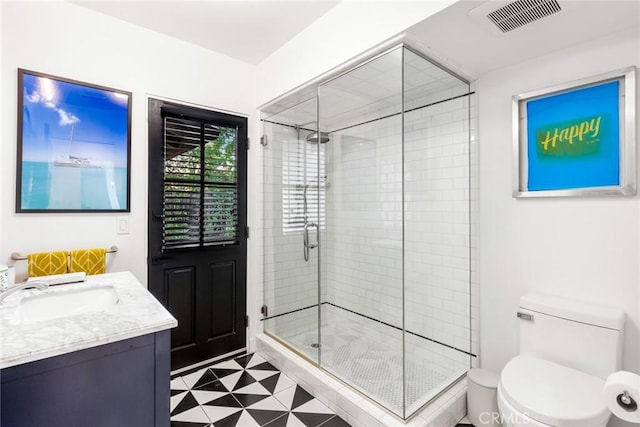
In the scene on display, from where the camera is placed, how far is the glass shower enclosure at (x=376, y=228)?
2.07 meters

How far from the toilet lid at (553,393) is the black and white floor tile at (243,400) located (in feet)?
3.26

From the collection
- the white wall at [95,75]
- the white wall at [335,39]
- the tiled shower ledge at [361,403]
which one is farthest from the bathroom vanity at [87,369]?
the white wall at [335,39]

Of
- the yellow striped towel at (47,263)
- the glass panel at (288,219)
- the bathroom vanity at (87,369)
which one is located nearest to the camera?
the bathroom vanity at (87,369)

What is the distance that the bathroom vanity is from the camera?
96 centimetres

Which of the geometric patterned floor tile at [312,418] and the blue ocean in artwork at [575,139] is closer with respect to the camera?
the blue ocean in artwork at [575,139]

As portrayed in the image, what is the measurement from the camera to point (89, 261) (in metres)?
2.02

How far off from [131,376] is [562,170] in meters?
2.35

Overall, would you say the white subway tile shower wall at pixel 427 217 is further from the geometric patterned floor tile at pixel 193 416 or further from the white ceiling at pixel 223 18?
the geometric patterned floor tile at pixel 193 416

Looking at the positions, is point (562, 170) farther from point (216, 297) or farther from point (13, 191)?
point (13, 191)

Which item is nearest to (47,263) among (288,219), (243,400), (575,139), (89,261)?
(89,261)

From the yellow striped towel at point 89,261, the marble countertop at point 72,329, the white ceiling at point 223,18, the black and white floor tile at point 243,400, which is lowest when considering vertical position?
the black and white floor tile at point 243,400

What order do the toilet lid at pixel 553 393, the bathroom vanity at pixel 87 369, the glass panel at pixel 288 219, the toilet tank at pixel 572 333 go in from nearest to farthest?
the bathroom vanity at pixel 87 369 < the toilet lid at pixel 553 393 < the toilet tank at pixel 572 333 < the glass panel at pixel 288 219

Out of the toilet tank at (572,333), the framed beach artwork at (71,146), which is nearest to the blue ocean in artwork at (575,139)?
the toilet tank at (572,333)

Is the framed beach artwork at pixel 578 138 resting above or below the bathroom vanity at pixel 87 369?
above
